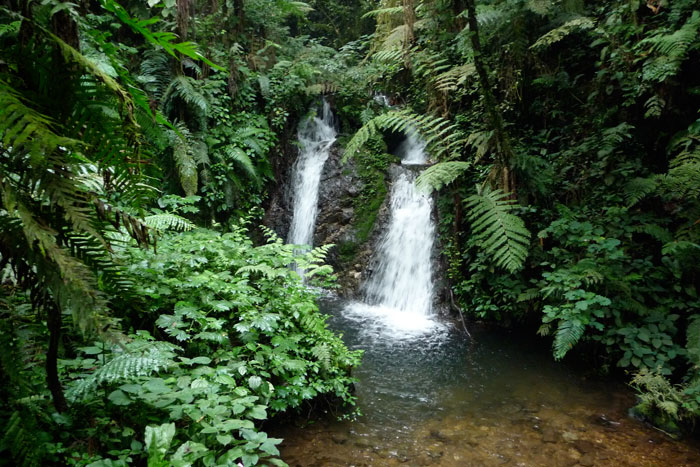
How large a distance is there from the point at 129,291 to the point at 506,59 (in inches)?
231

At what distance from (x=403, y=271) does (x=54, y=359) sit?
5449 mm

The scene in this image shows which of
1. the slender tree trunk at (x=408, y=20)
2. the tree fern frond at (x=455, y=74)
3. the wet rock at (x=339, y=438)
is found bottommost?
the wet rock at (x=339, y=438)

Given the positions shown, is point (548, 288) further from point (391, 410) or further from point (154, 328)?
point (154, 328)

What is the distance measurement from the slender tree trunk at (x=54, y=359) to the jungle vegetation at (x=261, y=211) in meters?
0.01

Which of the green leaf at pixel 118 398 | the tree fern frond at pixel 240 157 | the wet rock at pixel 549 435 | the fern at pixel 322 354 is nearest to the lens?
the green leaf at pixel 118 398

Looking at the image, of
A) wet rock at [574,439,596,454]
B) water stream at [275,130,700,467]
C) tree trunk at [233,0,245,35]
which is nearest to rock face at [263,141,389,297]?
water stream at [275,130,700,467]

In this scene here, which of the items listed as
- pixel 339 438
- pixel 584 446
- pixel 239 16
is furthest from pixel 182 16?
pixel 584 446

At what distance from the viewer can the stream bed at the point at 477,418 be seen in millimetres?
2906

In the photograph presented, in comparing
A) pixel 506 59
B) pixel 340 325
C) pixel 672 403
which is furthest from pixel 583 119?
pixel 340 325

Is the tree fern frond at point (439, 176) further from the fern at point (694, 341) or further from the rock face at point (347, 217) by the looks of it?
the fern at point (694, 341)

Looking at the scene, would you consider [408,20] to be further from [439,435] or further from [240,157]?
[439,435]

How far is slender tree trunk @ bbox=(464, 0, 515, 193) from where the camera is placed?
4.59 m

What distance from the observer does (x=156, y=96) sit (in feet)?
21.5

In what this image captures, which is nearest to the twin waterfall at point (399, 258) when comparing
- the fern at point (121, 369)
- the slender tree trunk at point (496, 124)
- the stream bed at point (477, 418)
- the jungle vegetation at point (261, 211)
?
the jungle vegetation at point (261, 211)
